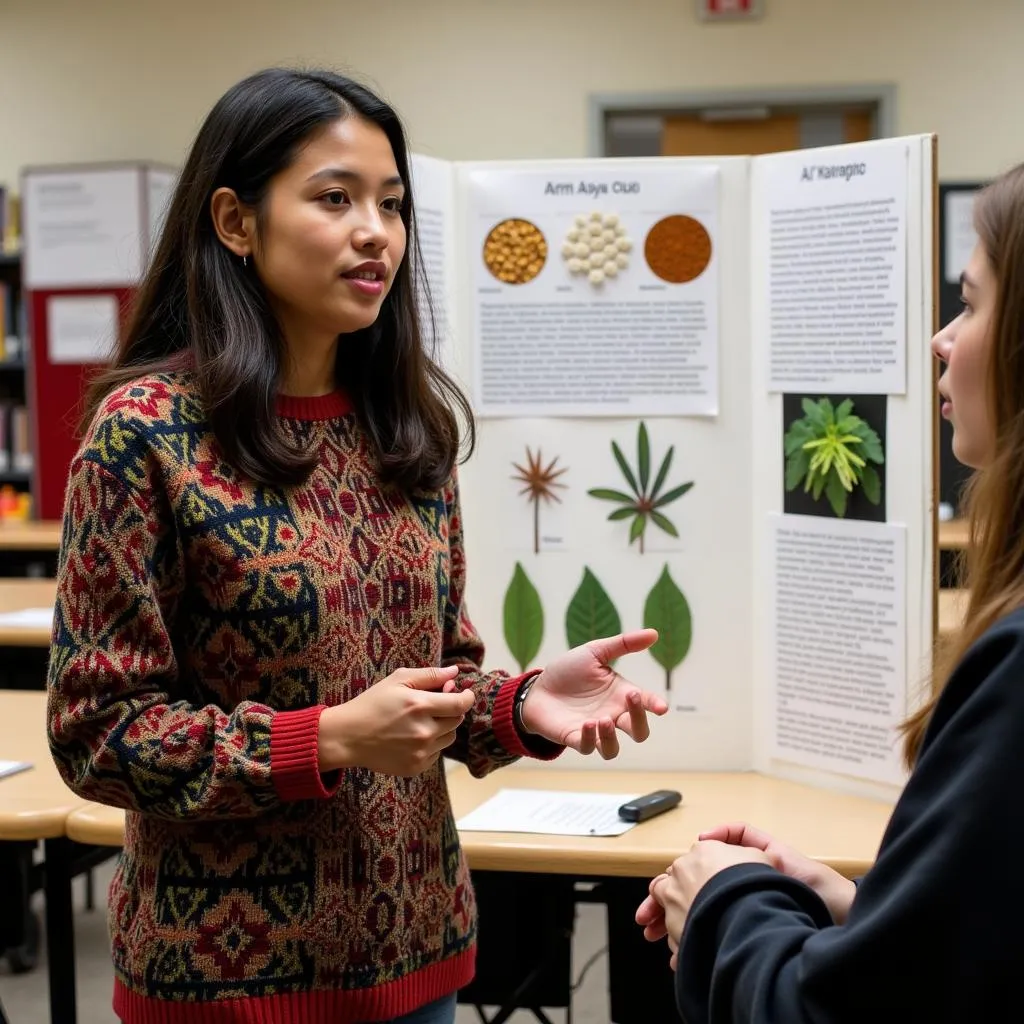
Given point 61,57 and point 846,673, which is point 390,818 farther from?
point 61,57

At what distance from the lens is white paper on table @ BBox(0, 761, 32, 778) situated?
90.1 inches

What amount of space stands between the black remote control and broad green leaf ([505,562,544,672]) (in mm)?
384

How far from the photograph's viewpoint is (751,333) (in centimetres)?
238

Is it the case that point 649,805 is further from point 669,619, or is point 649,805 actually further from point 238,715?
point 238,715

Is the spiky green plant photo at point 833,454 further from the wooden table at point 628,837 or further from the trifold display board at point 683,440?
the wooden table at point 628,837

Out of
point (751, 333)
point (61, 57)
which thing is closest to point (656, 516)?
point (751, 333)

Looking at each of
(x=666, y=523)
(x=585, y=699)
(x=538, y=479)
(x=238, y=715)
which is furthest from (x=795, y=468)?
(x=238, y=715)

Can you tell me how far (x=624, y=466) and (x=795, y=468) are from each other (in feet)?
1.00

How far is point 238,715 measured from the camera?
128 cm

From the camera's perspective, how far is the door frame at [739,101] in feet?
20.2

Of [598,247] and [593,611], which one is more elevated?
[598,247]

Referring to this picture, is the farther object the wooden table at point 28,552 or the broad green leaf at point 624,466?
the wooden table at point 28,552

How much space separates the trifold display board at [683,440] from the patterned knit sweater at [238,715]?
1017mm

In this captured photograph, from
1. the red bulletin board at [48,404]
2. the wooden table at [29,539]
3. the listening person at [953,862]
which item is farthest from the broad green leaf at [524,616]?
the red bulletin board at [48,404]
